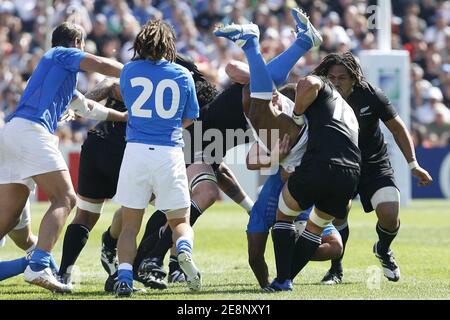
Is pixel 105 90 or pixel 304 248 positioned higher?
pixel 105 90

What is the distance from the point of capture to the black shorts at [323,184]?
8.01 m

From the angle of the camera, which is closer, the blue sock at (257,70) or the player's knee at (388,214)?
the blue sock at (257,70)

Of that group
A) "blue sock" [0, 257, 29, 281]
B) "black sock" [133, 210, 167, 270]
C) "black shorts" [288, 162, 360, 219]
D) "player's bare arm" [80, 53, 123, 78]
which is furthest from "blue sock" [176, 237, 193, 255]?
"blue sock" [0, 257, 29, 281]

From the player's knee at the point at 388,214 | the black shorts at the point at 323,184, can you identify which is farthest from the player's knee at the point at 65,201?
the player's knee at the point at 388,214

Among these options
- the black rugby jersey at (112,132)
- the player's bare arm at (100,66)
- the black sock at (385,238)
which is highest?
the player's bare arm at (100,66)

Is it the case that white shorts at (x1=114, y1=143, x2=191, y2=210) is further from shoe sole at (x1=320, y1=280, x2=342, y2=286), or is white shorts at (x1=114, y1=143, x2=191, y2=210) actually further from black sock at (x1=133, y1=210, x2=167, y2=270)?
shoe sole at (x1=320, y1=280, x2=342, y2=286)

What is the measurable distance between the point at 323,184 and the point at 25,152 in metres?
2.36

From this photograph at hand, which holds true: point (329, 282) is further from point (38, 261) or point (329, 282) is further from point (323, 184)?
point (38, 261)

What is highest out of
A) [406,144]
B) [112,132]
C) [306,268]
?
[112,132]

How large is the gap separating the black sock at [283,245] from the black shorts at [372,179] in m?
1.45

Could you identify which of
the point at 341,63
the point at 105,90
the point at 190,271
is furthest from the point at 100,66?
the point at 341,63

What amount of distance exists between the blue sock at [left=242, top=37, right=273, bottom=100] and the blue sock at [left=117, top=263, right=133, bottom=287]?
1.75 m

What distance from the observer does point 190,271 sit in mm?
7906

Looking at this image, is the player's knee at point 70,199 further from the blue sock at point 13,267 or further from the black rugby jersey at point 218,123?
the black rugby jersey at point 218,123
